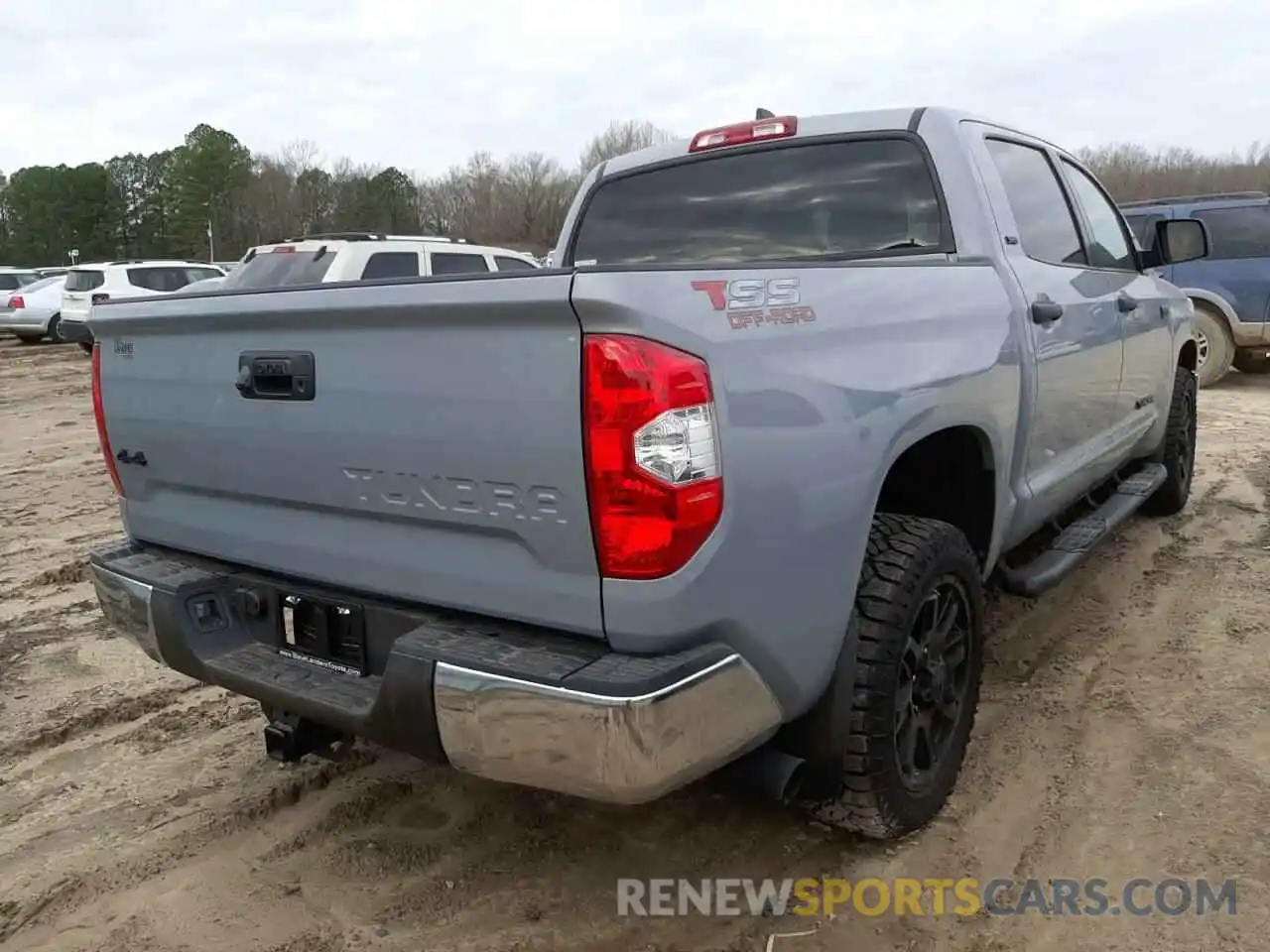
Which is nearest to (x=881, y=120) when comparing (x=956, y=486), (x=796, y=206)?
→ (x=796, y=206)

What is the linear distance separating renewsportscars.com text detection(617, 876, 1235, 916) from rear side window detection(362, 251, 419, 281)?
30.1ft

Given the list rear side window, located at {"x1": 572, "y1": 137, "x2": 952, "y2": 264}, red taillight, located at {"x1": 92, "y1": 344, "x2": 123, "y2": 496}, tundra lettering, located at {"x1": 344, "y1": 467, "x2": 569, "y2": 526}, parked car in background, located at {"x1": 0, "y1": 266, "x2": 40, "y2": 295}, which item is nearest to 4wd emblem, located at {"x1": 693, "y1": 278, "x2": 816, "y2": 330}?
tundra lettering, located at {"x1": 344, "y1": 467, "x2": 569, "y2": 526}

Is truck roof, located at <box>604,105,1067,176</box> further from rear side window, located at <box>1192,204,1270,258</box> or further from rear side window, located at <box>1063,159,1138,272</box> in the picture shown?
rear side window, located at <box>1192,204,1270,258</box>

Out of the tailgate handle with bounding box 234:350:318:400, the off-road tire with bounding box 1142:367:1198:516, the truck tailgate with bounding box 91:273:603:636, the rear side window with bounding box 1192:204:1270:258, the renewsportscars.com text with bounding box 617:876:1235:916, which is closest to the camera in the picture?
the truck tailgate with bounding box 91:273:603:636

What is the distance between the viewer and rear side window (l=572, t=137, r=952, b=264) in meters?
3.30

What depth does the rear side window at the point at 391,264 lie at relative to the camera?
10.9 metres

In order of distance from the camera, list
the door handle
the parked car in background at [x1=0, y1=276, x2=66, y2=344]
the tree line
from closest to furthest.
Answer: the door handle < the parked car in background at [x1=0, y1=276, x2=66, y2=344] < the tree line

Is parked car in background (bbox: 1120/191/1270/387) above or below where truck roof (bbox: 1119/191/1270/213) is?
below

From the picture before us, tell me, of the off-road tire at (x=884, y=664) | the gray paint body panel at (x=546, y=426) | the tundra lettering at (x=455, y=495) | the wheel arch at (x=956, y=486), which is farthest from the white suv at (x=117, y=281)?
the off-road tire at (x=884, y=664)

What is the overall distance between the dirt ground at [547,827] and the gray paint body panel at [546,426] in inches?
29.5

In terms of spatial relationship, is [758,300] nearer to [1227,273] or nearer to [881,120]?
[881,120]

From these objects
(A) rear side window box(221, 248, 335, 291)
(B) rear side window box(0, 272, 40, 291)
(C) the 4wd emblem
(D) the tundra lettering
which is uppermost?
(B) rear side window box(0, 272, 40, 291)

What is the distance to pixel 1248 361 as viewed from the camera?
11.7 metres

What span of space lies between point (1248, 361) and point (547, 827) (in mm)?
11637
